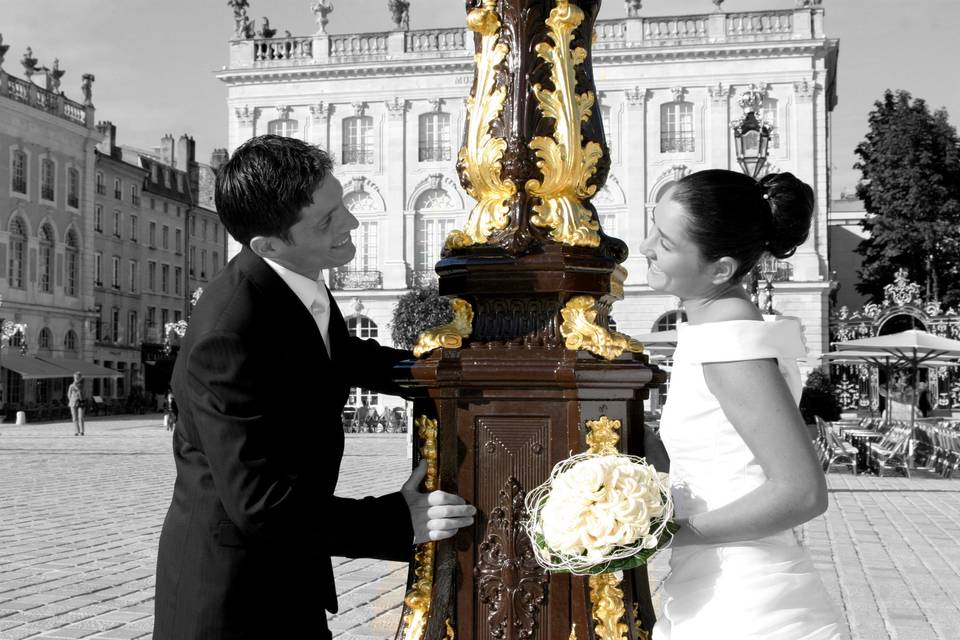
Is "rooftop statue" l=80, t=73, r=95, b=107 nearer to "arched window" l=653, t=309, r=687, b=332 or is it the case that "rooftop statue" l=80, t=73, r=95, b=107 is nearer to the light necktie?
"arched window" l=653, t=309, r=687, b=332

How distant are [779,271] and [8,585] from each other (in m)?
34.7

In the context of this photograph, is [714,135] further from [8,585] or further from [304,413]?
[304,413]

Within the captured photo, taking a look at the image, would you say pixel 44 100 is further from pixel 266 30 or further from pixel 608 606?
pixel 608 606

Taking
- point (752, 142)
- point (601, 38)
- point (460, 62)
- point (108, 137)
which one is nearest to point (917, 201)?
point (601, 38)

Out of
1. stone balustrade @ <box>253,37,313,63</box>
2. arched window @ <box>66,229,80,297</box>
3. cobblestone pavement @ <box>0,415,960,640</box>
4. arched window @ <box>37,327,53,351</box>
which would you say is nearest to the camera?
cobblestone pavement @ <box>0,415,960,640</box>

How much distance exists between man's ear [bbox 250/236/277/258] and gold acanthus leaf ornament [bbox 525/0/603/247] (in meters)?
1.01

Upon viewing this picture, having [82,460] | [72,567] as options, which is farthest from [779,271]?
[72,567]

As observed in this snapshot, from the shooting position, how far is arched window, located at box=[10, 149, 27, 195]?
46250 mm

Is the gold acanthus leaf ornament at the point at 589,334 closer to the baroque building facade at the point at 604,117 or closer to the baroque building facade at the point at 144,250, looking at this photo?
the baroque building facade at the point at 604,117

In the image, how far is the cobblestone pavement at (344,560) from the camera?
5.98 m

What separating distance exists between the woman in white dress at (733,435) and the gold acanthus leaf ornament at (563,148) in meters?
0.87

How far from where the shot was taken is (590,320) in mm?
3094

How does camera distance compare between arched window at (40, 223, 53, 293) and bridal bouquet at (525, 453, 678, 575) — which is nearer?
bridal bouquet at (525, 453, 678, 575)

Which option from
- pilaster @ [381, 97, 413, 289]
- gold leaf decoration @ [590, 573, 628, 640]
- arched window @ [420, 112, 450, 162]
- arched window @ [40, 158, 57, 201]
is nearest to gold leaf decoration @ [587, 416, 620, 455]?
gold leaf decoration @ [590, 573, 628, 640]
